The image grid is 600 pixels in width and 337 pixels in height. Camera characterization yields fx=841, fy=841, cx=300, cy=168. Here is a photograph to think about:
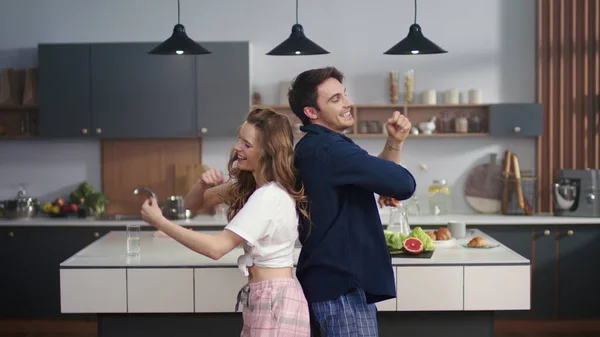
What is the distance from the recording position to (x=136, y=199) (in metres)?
6.76

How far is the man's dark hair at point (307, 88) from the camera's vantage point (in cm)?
273

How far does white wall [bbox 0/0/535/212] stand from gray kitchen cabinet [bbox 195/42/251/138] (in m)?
0.44

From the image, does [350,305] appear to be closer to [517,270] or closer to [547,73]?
[517,270]

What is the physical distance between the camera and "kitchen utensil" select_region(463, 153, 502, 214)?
21.7 feet

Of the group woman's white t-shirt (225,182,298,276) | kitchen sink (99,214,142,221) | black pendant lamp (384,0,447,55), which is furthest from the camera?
kitchen sink (99,214,142,221)

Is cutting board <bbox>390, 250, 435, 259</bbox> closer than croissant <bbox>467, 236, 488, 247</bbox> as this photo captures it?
Yes

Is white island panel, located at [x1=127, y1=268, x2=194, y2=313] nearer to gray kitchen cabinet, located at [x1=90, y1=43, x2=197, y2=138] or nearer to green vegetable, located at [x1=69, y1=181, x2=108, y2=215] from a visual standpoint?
gray kitchen cabinet, located at [x1=90, y1=43, x2=197, y2=138]

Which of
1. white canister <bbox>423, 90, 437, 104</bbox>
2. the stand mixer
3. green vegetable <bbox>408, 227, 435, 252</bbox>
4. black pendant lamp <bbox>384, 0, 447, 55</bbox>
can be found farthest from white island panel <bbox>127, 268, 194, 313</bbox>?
the stand mixer

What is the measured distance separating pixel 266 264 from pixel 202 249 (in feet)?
0.83

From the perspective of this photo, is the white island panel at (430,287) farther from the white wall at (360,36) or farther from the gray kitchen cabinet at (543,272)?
the white wall at (360,36)

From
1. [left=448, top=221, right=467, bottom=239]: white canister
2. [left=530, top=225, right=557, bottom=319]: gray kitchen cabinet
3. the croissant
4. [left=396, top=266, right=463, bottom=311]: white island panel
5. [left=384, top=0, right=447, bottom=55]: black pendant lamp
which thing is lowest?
[left=530, top=225, right=557, bottom=319]: gray kitchen cabinet

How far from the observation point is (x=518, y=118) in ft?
20.8

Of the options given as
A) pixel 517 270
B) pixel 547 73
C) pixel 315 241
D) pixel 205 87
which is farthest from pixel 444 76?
pixel 315 241

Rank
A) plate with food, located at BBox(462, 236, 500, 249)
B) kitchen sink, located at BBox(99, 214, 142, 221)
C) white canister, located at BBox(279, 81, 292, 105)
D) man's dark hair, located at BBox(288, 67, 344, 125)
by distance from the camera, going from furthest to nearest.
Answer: white canister, located at BBox(279, 81, 292, 105)
kitchen sink, located at BBox(99, 214, 142, 221)
plate with food, located at BBox(462, 236, 500, 249)
man's dark hair, located at BBox(288, 67, 344, 125)
